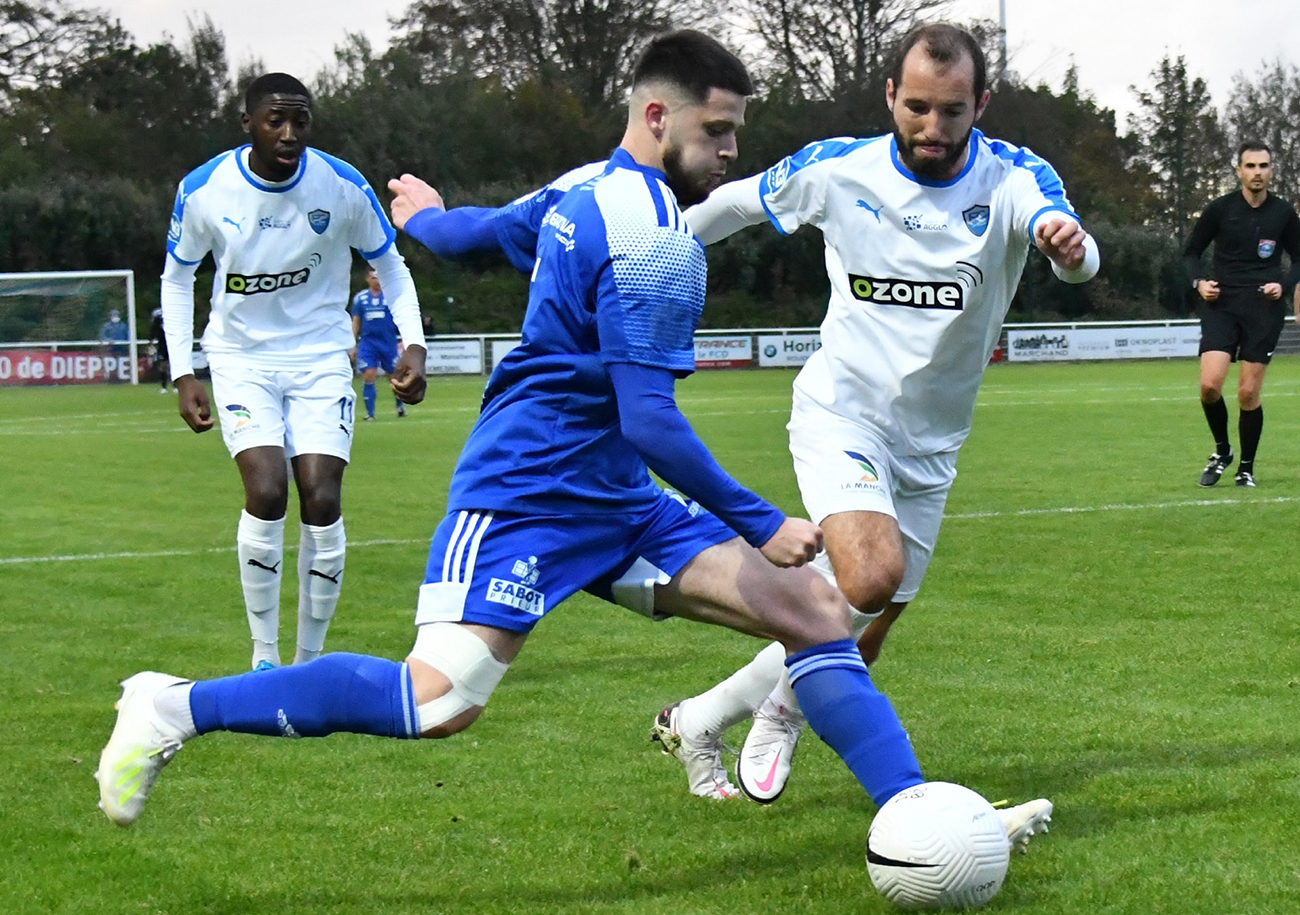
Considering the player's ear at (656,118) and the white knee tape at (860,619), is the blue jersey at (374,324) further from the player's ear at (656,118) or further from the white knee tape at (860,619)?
the player's ear at (656,118)

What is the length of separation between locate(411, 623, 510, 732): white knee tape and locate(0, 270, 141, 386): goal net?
33997mm

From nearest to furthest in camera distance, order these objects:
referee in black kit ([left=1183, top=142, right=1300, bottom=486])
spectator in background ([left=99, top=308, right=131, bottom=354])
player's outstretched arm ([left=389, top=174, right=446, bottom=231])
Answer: player's outstretched arm ([left=389, top=174, right=446, bottom=231])
referee in black kit ([left=1183, top=142, right=1300, bottom=486])
spectator in background ([left=99, top=308, right=131, bottom=354])

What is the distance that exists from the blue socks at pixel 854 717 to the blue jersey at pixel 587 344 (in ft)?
1.85

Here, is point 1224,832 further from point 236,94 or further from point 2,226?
point 236,94

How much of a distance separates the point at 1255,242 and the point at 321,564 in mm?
8616

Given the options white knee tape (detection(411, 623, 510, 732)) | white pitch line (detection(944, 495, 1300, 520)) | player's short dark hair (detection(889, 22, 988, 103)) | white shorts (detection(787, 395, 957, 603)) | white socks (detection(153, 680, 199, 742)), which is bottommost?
white pitch line (detection(944, 495, 1300, 520))

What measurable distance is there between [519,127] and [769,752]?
5598cm

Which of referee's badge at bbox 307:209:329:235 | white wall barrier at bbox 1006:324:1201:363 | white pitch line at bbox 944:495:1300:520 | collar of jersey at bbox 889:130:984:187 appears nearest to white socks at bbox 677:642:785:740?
collar of jersey at bbox 889:130:984:187

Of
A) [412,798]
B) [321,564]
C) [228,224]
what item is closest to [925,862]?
[412,798]

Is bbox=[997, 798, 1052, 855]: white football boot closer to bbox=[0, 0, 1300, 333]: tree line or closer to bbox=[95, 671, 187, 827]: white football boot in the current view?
bbox=[95, 671, 187, 827]: white football boot

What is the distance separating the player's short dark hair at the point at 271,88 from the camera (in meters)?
6.65

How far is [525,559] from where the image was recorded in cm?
386

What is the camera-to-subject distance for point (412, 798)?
4750 millimetres

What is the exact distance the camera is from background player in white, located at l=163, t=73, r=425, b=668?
6531mm
